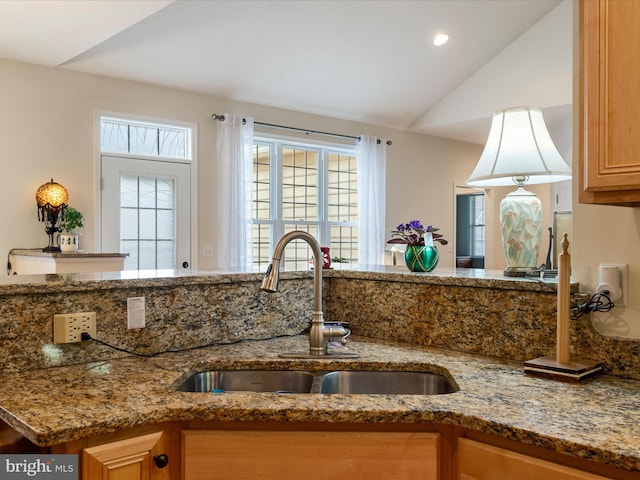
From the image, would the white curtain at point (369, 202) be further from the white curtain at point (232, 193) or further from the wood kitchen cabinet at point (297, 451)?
the wood kitchen cabinet at point (297, 451)

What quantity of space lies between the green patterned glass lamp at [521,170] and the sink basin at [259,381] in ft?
2.34

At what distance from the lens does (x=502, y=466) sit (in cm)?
111

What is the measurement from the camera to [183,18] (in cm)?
425

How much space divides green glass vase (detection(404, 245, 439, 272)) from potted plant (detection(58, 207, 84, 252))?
9.82ft

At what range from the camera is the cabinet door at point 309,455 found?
1.20 metres

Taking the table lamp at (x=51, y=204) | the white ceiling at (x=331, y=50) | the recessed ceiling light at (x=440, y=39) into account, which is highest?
the recessed ceiling light at (x=440, y=39)

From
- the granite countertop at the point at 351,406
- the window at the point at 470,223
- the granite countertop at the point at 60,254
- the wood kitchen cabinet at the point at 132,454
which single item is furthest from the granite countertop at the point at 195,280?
the window at the point at 470,223

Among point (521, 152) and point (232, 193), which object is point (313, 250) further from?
point (232, 193)

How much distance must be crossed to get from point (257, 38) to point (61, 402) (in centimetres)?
401

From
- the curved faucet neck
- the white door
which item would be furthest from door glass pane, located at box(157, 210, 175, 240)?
the curved faucet neck

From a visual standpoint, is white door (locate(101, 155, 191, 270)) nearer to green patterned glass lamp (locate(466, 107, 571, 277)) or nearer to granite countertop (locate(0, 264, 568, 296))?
granite countertop (locate(0, 264, 568, 296))

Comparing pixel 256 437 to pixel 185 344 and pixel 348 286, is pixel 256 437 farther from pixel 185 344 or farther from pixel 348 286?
pixel 348 286

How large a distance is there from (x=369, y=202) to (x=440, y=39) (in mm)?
1890

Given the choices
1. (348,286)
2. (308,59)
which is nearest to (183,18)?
(308,59)
